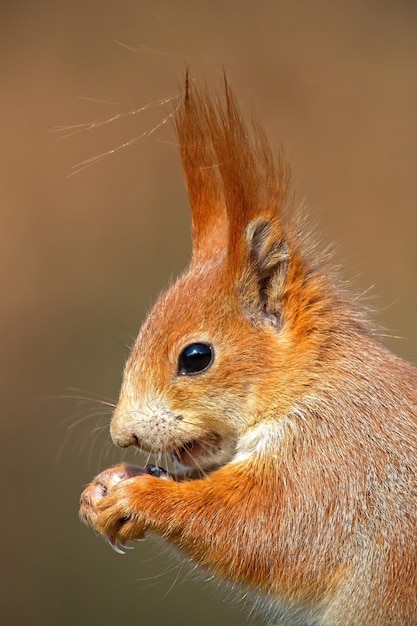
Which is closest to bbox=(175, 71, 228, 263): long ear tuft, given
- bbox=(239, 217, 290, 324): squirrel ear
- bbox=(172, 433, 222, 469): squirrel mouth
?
bbox=(239, 217, 290, 324): squirrel ear

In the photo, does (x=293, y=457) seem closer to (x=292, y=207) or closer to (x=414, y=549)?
(x=414, y=549)

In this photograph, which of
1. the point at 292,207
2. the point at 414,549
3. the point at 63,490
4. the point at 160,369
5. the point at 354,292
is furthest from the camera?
the point at 63,490

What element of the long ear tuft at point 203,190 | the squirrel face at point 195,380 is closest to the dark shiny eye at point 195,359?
the squirrel face at point 195,380

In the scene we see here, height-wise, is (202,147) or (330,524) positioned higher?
(202,147)

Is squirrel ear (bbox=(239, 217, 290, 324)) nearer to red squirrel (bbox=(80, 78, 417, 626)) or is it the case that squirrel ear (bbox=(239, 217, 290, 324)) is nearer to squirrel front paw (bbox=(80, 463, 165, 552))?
red squirrel (bbox=(80, 78, 417, 626))

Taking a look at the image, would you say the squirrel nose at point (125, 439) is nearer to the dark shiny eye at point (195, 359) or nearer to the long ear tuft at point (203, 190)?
the dark shiny eye at point (195, 359)

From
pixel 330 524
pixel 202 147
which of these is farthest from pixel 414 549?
pixel 202 147
